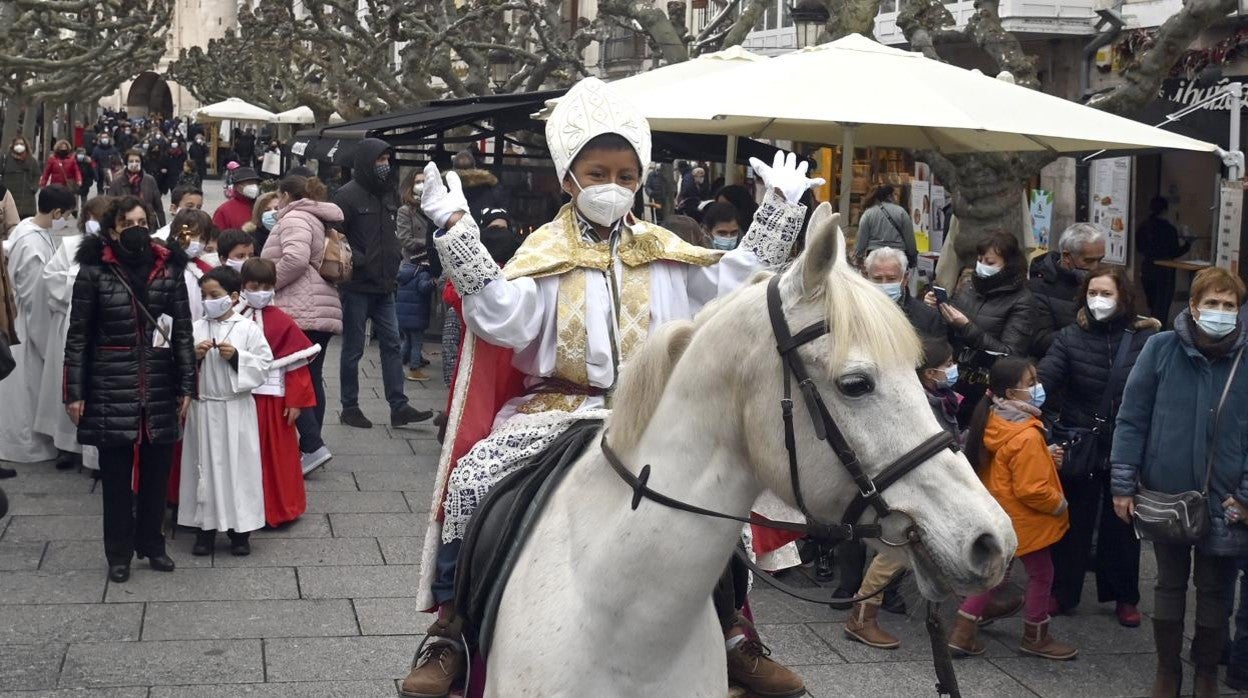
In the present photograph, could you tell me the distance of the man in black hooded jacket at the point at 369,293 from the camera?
12.0 m

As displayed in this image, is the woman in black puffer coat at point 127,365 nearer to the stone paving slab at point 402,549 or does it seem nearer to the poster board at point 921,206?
the stone paving slab at point 402,549

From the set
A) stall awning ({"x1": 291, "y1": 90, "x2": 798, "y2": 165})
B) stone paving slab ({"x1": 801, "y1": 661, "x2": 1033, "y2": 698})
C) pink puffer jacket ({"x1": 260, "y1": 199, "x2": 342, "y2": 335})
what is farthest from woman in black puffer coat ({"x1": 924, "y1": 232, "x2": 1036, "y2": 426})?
stall awning ({"x1": 291, "y1": 90, "x2": 798, "y2": 165})

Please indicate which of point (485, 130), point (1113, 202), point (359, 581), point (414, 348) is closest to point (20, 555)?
point (359, 581)

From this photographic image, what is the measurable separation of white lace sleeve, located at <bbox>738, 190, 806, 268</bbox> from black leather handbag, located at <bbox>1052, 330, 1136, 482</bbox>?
3844 millimetres

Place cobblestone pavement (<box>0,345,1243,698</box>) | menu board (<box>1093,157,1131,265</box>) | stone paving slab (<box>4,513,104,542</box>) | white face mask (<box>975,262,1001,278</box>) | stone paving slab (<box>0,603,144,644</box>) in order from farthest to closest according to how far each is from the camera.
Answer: menu board (<box>1093,157,1131,265</box>) → stone paving slab (<box>4,513,104,542</box>) → white face mask (<box>975,262,1001,278</box>) → stone paving slab (<box>0,603,144,644</box>) → cobblestone pavement (<box>0,345,1243,698</box>)

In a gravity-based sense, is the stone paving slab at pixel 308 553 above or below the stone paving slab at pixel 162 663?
above

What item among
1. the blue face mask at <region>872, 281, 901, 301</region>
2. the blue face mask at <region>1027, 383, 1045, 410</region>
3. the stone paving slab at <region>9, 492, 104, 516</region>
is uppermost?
the blue face mask at <region>872, 281, 901, 301</region>

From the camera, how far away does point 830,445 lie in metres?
2.99

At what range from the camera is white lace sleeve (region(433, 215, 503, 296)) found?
3816 mm

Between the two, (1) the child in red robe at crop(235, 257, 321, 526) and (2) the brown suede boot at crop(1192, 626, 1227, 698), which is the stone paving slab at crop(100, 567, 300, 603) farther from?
(2) the brown suede boot at crop(1192, 626, 1227, 698)

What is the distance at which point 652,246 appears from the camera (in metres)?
4.23

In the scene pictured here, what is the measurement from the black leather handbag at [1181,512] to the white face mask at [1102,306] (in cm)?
110

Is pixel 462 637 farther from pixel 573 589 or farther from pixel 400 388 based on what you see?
pixel 400 388

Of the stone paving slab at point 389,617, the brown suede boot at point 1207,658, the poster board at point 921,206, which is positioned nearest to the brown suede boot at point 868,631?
the brown suede boot at point 1207,658
